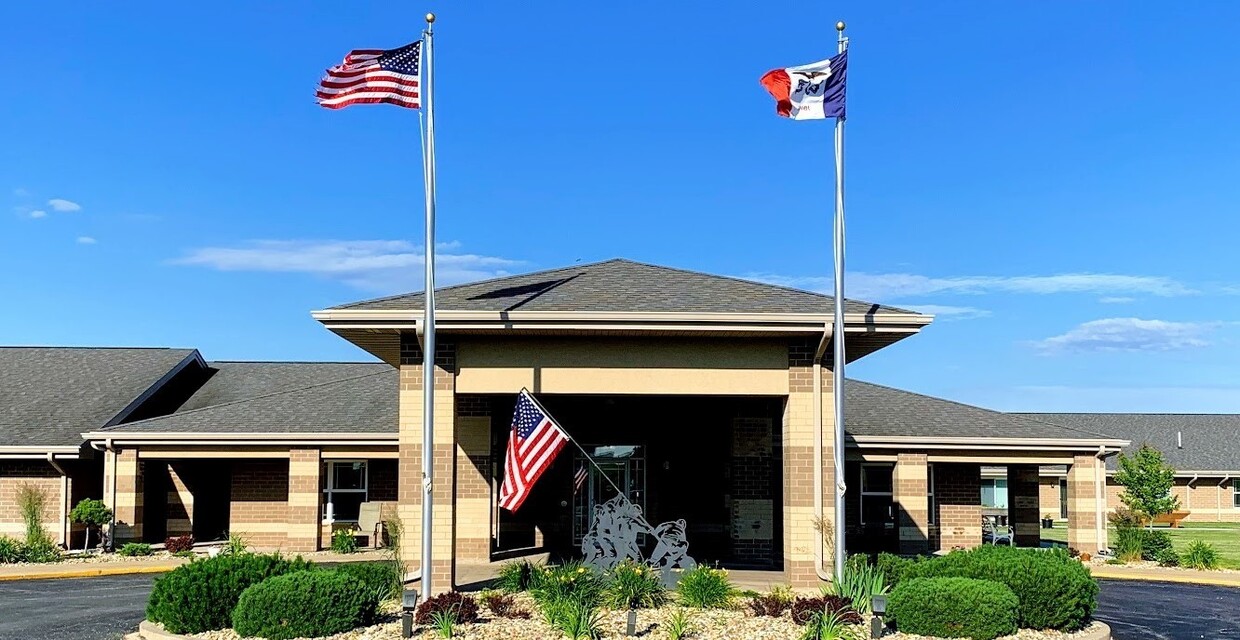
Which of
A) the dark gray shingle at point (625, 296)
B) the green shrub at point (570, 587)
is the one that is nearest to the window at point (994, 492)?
the dark gray shingle at point (625, 296)

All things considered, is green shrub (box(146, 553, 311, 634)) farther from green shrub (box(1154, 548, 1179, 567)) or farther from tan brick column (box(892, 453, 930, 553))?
green shrub (box(1154, 548, 1179, 567))

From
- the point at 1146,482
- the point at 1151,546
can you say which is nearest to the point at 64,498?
the point at 1151,546

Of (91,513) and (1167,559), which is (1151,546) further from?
(91,513)

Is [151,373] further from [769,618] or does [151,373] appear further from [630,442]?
[769,618]

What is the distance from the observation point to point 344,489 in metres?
29.5

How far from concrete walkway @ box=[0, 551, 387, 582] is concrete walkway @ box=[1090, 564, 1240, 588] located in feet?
50.8

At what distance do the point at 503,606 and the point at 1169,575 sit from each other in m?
16.4

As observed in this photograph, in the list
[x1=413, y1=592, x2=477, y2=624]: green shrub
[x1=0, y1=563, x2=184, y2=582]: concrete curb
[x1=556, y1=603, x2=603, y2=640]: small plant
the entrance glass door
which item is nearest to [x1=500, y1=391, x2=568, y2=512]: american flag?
[x1=413, y1=592, x2=477, y2=624]: green shrub

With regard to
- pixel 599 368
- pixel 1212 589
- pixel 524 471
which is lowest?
pixel 1212 589

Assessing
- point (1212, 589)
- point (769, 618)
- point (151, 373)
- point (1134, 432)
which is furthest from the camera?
point (1134, 432)

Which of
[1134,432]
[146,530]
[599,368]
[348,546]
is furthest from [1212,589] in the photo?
[1134,432]

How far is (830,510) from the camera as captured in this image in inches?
712

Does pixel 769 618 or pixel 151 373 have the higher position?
pixel 151 373

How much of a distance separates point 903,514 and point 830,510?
972 centimetres
